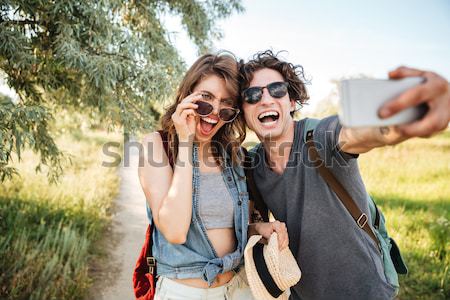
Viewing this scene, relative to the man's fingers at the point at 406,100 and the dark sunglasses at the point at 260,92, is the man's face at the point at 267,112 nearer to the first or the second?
the dark sunglasses at the point at 260,92

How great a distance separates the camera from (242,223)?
1924mm

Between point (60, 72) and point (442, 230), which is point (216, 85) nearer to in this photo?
point (60, 72)

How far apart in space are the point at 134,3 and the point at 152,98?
123cm

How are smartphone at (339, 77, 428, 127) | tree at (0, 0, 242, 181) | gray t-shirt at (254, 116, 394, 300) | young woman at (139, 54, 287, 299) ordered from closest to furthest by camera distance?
smartphone at (339, 77, 428, 127) → young woman at (139, 54, 287, 299) → gray t-shirt at (254, 116, 394, 300) → tree at (0, 0, 242, 181)

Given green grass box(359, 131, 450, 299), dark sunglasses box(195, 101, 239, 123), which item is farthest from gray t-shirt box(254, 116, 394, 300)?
green grass box(359, 131, 450, 299)

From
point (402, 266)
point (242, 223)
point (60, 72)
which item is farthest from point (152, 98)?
point (402, 266)

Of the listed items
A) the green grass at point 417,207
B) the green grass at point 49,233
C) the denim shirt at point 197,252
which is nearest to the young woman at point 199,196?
the denim shirt at point 197,252

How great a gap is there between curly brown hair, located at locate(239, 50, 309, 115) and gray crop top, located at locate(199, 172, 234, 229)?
614 millimetres

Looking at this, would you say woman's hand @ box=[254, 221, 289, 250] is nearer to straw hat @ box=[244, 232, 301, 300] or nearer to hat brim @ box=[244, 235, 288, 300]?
straw hat @ box=[244, 232, 301, 300]

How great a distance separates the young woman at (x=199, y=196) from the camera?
1700 millimetres

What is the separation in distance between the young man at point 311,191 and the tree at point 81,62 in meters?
1.55

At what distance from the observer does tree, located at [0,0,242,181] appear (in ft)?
9.01

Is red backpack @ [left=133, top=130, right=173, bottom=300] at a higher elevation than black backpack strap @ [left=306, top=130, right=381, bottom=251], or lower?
lower

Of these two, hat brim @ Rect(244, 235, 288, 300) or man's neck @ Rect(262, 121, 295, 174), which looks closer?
hat brim @ Rect(244, 235, 288, 300)
